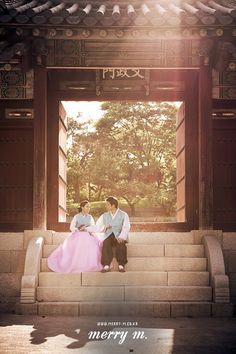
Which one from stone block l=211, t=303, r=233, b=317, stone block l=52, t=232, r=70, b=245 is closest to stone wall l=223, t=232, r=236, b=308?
stone block l=211, t=303, r=233, b=317

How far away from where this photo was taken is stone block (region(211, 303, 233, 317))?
34.7ft

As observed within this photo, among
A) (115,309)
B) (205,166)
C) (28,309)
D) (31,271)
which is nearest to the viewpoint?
(115,309)

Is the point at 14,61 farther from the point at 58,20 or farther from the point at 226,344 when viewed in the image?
the point at 226,344

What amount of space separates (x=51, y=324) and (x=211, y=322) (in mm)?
2637

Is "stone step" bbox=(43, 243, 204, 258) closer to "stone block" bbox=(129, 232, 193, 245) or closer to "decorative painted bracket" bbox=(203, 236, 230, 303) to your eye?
"decorative painted bracket" bbox=(203, 236, 230, 303)

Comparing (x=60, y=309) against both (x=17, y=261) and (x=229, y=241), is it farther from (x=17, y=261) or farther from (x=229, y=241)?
(x=229, y=241)

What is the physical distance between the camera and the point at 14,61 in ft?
42.2

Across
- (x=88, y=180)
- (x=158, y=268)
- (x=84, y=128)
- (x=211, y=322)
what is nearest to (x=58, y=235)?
(x=158, y=268)

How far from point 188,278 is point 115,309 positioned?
170 centimetres

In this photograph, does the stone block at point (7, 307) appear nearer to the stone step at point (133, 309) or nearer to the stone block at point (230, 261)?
the stone step at point (133, 309)

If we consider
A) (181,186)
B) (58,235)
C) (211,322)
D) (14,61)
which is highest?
(14,61)

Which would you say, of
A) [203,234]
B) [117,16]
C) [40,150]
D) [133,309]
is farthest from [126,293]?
[117,16]

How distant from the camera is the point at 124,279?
37.0 feet

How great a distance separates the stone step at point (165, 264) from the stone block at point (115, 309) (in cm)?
124
